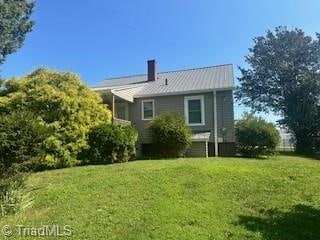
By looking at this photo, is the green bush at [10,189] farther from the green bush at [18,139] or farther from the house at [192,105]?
the house at [192,105]

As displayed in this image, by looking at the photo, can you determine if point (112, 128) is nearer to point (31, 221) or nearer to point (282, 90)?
point (31, 221)

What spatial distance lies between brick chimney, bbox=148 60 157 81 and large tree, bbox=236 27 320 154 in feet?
42.3

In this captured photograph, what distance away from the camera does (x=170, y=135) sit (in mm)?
16906

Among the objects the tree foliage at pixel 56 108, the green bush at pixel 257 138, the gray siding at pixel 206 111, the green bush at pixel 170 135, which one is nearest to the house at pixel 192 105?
the gray siding at pixel 206 111

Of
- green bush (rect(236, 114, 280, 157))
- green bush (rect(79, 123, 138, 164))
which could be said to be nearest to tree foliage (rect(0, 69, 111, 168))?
green bush (rect(79, 123, 138, 164))

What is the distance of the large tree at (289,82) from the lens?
28781 mm

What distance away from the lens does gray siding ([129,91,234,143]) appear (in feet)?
63.2

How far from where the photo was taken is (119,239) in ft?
21.9

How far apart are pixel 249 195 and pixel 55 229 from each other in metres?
4.95

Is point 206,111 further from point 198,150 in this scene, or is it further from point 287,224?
point 287,224

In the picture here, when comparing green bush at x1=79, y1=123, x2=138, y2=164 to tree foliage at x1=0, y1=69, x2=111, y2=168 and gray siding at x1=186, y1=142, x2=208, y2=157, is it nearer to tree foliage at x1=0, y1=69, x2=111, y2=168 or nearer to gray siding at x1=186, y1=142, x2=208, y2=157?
tree foliage at x1=0, y1=69, x2=111, y2=168

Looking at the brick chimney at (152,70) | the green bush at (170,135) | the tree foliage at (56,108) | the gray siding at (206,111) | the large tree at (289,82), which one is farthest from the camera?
the large tree at (289,82)

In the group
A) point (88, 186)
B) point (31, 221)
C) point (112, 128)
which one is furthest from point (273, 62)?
point (31, 221)

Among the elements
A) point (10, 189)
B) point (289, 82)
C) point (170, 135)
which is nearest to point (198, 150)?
point (170, 135)
